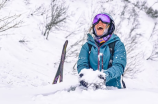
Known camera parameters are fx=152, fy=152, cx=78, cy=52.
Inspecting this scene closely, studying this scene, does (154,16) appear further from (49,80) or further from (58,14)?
(49,80)

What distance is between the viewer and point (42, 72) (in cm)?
911

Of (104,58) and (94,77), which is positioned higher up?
(104,58)

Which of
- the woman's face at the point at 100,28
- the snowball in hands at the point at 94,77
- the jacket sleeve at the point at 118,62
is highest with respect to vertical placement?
the woman's face at the point at 100,28

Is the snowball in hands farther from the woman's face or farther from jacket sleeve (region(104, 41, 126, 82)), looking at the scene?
the woman's face

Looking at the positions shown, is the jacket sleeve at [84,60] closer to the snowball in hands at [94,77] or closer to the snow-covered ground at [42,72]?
the snow-covered ground at [42,72]

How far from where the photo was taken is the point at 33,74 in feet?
27.1

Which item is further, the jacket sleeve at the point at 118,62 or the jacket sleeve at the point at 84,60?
the jacket sleeve at the point at 84,60

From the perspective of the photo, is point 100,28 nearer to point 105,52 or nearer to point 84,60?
point 105,52

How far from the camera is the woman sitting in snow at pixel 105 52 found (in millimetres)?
1738

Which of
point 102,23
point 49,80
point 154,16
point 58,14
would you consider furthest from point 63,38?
point 154,16

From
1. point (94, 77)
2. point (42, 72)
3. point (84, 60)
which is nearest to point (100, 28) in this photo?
point (84, 60)

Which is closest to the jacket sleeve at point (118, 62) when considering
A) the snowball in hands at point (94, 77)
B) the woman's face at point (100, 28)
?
the snowball in hands at point (94, 77)

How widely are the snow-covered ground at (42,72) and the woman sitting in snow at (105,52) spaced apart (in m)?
0.23

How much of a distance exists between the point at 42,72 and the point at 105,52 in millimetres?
7808
